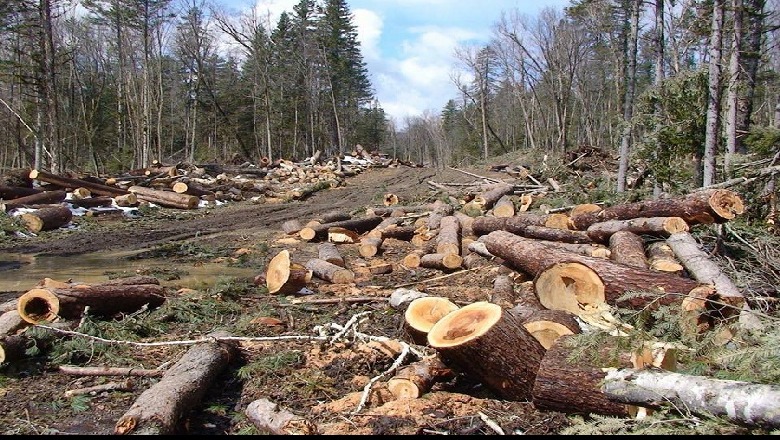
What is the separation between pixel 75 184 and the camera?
16.7m

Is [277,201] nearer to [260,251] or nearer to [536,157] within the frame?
[260,251]

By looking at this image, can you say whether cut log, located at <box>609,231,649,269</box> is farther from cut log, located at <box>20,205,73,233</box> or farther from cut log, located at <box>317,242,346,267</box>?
cut log, located at <box>20,205,73,233</box>

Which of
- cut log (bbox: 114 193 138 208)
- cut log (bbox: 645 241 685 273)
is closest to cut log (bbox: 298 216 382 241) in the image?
cut log (bbox: 645 241 685 273)

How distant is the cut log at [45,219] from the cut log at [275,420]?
435 inches

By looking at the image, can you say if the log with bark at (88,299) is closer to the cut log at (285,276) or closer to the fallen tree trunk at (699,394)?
Answer: the cut log at (285,276)

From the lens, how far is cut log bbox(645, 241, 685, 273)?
6430 millimetres

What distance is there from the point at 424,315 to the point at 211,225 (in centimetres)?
1070

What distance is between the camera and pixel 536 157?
2431 centimetres

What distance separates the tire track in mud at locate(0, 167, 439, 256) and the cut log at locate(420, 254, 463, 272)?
5.36 metres

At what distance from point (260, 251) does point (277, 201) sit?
953 centimetres

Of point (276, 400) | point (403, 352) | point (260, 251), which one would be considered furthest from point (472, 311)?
point (260, 251)

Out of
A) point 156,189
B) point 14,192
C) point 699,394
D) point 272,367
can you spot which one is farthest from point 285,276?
point 156,189

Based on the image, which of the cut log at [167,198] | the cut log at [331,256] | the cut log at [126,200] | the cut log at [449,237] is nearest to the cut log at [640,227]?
the cut log at [449,237]

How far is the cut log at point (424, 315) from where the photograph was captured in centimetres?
495
